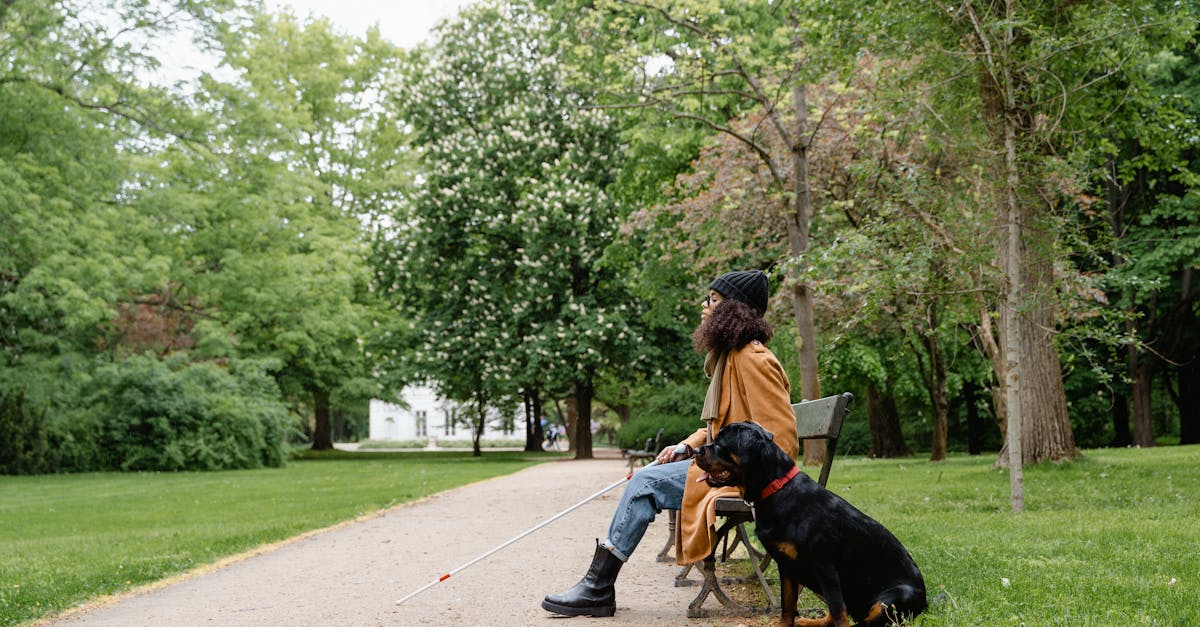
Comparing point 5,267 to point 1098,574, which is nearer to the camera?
point 1098,574

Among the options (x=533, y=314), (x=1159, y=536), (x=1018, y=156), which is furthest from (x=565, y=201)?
(x=1159, y=536)

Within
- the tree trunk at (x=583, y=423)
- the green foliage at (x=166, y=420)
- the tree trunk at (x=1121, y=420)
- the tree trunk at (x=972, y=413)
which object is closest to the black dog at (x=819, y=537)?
the green foliage at (x=166, y=420)

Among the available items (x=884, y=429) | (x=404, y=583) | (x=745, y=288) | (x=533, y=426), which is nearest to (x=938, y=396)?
(x=884, y=429)

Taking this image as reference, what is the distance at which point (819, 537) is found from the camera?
4.35 metres

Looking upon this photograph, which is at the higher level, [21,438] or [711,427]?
[711,427]

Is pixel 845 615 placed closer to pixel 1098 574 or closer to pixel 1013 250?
pixel 1098 574

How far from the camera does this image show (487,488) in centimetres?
1738

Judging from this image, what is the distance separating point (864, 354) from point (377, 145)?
2758 centimetres

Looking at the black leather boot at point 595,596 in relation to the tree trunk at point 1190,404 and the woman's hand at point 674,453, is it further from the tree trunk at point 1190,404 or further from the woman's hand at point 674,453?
the tree trunk at point 1190,404

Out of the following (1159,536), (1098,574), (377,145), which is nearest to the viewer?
(1098,574)

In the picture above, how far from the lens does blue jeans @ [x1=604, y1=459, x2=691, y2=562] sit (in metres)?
5.56

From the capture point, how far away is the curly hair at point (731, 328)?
17.9ft

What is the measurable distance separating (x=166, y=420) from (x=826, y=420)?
23.2 m

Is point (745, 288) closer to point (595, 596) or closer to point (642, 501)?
point (642, 501)
